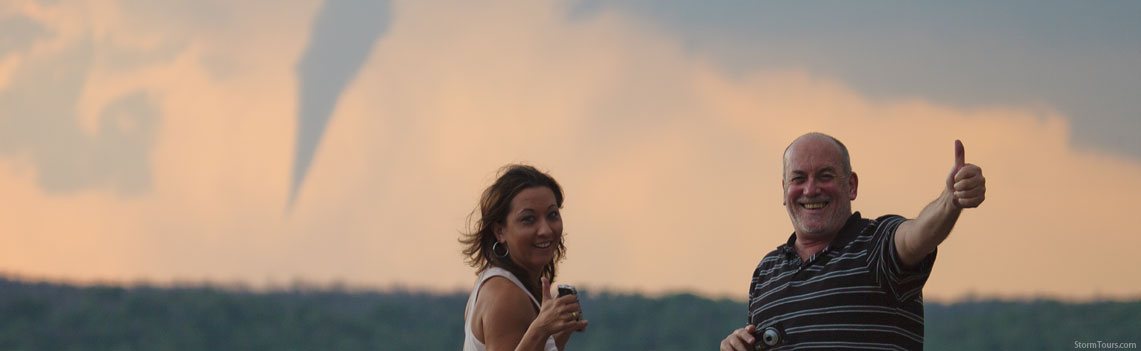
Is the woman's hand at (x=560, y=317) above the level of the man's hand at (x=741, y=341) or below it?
below

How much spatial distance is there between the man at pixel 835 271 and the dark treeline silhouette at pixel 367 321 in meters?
24.2

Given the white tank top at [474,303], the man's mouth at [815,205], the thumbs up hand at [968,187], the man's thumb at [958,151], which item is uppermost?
the man's thumb at [958,151]

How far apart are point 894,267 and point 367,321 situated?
1207 inches

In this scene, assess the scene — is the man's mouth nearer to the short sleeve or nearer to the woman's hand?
the short sleeve

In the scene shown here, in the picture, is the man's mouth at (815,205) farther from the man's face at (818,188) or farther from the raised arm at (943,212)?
the raised arm at (943,212)

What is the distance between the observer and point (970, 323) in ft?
96.9

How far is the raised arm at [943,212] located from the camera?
4.44 m

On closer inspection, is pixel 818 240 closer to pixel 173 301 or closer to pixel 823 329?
pixel 823 329

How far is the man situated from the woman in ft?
2.39

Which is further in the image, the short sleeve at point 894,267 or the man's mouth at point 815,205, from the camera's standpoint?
the man's mouth at point 815,205

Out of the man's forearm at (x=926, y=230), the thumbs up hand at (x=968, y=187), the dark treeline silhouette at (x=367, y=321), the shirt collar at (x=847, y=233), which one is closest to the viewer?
the thumbs up hand at (x=968, y=187)

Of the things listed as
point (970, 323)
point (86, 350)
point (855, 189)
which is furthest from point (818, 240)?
point (86, 350)

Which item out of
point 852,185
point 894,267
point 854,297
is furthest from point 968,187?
point 852,185

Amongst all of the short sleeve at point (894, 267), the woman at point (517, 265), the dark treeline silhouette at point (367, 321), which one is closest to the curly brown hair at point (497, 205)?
the woman at point (517, 265)
